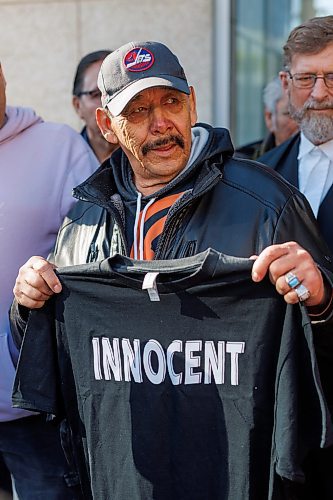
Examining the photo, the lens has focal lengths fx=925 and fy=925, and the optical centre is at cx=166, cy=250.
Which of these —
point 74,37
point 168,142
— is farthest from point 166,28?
point 168,142

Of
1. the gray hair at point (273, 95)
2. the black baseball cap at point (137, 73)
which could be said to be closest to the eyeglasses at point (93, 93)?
the gray hair at point (273, 95)

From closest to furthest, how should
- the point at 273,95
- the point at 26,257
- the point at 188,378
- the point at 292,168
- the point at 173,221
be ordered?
the point at 188,378 → the point at 173,221 → the point at 26,257 → the point at 292,168 → the point at 273,95

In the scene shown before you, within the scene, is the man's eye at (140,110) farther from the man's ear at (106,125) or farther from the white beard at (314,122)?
the white beard at (314,122)

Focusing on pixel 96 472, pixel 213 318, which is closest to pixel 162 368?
pixel 213 318

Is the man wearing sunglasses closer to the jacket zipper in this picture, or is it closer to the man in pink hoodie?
the man in pink hoodie

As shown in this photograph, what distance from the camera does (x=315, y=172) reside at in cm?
340

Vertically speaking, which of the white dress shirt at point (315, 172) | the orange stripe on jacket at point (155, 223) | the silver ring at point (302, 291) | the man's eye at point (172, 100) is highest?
the man's eye at point (172, 100)

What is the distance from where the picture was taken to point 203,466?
253 centimetres

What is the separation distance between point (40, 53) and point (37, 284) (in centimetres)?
361

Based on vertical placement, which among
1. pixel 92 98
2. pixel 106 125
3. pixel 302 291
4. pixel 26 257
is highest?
pixel 92 98

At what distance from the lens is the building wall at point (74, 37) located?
570 centimetres

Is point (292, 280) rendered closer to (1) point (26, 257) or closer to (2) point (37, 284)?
(2) point (37, 284)

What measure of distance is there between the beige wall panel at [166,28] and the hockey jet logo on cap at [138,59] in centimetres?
302

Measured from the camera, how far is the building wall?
18.7ft
